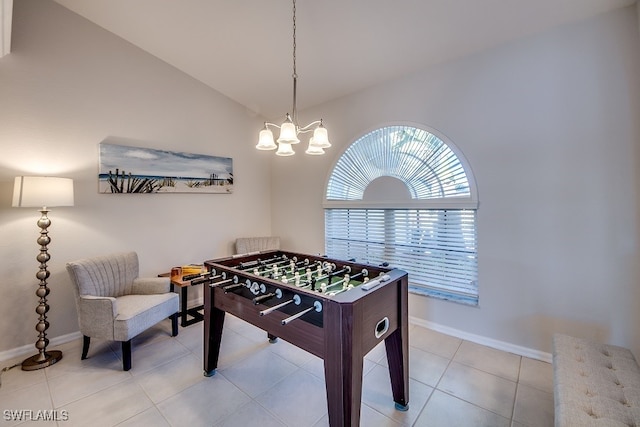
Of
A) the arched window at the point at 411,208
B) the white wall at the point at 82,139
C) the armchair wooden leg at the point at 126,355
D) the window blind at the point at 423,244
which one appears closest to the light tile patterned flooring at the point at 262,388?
the armchair wooden leg at the point at 126,355

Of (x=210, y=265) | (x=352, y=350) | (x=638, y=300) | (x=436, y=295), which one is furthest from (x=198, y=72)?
(x=638, y=300)

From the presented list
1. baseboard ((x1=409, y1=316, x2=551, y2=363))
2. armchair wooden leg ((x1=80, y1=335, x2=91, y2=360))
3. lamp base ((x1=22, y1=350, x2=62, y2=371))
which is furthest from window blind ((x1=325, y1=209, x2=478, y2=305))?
lamp base ((x1=22, y1=350, x2=62, y2=371))

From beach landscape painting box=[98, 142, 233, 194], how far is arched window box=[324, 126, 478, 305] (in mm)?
1604

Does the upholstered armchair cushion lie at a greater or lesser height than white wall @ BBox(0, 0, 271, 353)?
lesser

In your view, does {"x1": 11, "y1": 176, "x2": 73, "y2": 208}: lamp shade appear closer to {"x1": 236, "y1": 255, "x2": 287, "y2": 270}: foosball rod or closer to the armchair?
the armchair

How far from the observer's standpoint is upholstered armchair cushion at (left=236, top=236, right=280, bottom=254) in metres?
3.86

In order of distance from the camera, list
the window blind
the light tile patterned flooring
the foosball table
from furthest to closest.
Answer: the window blind < the light tile patterned flooring < the foosball table

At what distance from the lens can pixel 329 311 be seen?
55.4 inches

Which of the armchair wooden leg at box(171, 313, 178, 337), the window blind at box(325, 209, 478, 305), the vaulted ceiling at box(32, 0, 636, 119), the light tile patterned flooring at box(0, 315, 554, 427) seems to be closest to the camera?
the light tile patterned flooring at box(0, 315, 554, 427)

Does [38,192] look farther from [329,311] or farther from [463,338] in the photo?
[463,338]

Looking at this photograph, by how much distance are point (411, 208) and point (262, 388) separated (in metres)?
A: 2.24

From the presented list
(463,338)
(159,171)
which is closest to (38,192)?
(159,171)

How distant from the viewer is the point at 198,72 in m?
3.46

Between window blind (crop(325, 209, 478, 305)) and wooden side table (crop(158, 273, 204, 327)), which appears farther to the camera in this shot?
wooden side table (crop(158, 273, 204, 327))
